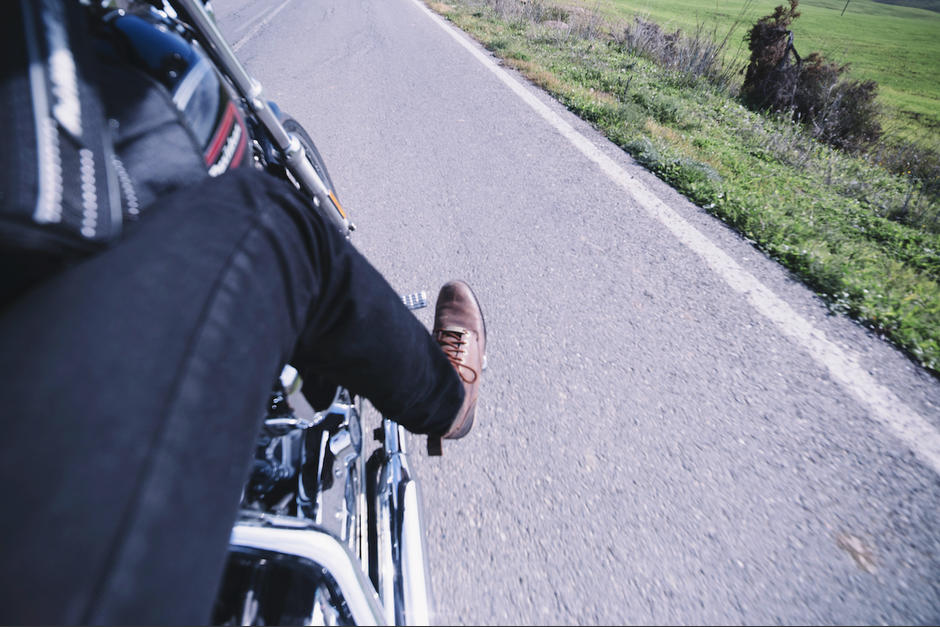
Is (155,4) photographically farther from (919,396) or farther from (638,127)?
(638,127)

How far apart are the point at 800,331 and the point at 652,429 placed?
0.99 m

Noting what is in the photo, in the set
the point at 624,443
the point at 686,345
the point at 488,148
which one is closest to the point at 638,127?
the point at 488,148

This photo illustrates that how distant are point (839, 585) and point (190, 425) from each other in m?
1.68

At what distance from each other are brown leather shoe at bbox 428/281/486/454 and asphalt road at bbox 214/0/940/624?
6.9 inches

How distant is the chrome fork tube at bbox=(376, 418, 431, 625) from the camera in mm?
1057

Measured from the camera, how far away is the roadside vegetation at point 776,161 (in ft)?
7.55

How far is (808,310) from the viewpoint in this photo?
211 cm

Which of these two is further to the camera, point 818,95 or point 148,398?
point 818,95

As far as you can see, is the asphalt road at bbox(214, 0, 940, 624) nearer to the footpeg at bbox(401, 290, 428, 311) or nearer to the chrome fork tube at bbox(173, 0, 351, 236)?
the footpeg at bbox(401, 290, 428, 311)

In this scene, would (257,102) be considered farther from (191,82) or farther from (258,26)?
(258,26)

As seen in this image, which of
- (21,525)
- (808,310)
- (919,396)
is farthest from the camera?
(808,310)

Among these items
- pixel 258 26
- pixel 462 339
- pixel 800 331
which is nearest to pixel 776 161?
pixel 800 331

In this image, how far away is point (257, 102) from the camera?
1479 mm

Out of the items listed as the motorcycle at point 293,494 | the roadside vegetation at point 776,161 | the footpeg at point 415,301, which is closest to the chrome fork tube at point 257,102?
the motorcycle at point 293,494
